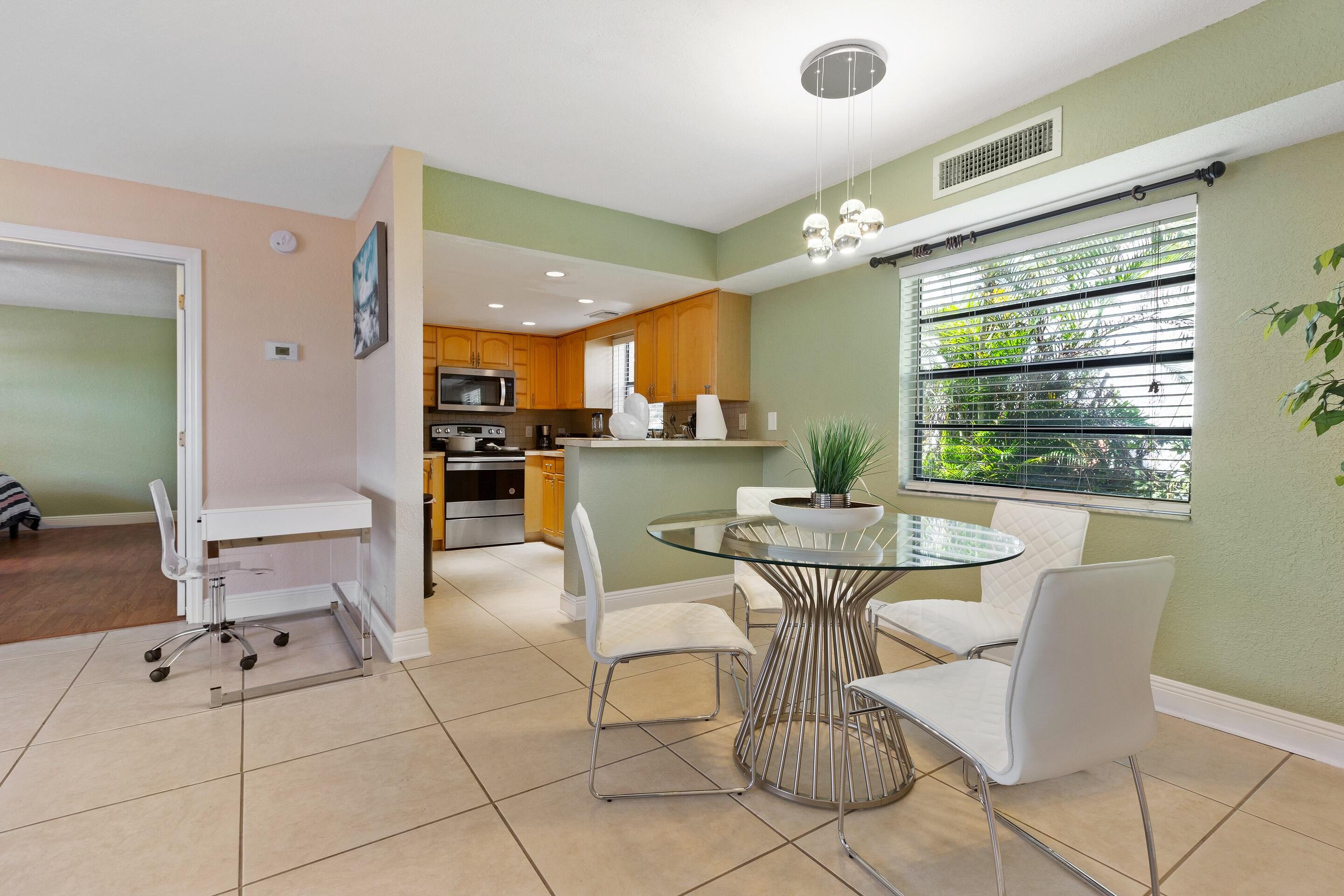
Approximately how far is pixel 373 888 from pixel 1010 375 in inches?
121

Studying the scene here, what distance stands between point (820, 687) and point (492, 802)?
40.0 inches

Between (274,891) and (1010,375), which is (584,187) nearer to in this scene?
(1010,375)

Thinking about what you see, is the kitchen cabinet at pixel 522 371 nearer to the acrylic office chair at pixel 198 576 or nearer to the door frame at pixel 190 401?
the door frame at pixel 190 401

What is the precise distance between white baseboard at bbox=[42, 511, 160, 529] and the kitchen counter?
5834 millimetres

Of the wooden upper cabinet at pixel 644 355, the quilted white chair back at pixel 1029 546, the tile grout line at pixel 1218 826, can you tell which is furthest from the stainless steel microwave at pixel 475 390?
the tile grout line at pixel 1218 826

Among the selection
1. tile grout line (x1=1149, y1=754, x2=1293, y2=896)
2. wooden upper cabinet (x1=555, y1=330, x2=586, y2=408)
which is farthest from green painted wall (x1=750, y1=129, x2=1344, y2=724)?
wooden upper cabinet (x1=555, y1=330, x2=586, y2=408)

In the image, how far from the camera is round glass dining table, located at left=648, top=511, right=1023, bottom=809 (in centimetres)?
178

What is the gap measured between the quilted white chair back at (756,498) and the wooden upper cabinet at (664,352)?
1990 mm

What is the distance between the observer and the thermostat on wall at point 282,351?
3.62m

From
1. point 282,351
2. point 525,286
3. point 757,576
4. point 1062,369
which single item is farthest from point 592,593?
point 525,286

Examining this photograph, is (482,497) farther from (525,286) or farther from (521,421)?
(525,286)

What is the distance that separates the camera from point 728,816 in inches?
68.9

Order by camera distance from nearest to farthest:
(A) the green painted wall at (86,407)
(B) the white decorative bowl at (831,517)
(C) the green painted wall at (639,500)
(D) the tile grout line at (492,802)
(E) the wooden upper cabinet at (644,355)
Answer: (D) the tile grout line at (492,802) → (B) the white decorative bowl at (831,517) → (C) the green painted wall at (639,500) → (E) the wooden upper cabinet at (644,355) → (A) the green painted wall at (86,407)

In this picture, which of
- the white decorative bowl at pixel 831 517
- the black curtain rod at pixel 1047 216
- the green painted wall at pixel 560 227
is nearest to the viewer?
the white decorative bowl at pixel 831 517
